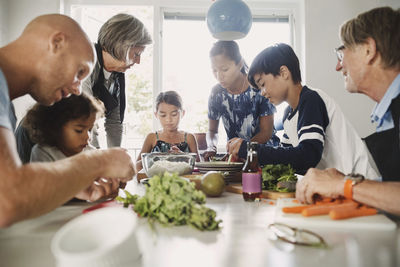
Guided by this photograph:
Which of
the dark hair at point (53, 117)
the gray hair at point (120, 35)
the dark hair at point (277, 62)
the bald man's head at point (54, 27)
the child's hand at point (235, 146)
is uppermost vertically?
the gray hair at point (120, 35)

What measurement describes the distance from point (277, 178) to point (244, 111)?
4.86 ft

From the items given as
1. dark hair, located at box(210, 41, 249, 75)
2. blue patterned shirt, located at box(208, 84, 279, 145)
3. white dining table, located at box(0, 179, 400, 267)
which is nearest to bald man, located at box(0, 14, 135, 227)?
white dining table, located at box(0, 179, 400, 267)

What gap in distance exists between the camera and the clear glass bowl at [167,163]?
1668mm

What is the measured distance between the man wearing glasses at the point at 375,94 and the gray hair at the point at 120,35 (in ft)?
4.71

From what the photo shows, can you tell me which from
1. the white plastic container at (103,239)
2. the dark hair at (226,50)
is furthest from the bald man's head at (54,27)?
the dark hair at (226,50)

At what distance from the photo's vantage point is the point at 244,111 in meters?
3.01

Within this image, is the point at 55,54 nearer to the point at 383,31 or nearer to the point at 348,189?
the point at 348,189

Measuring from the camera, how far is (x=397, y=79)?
1.33 metres

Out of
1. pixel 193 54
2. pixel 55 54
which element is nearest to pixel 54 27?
pixel 55 54

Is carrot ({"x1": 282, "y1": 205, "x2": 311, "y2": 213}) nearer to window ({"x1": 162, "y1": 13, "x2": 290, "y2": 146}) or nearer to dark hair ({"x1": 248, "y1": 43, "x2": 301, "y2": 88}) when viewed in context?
dark hair ({"x1": 248, "y1": 43, "x2": 301, "y2": 88})

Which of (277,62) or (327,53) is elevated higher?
(327,53)

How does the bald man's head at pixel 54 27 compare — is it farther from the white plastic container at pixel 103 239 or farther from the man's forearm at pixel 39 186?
the white plastic container at pixel 103 239

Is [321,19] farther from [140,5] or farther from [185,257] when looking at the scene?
[185,257]

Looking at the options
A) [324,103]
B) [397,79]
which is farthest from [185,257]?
[324,103]
